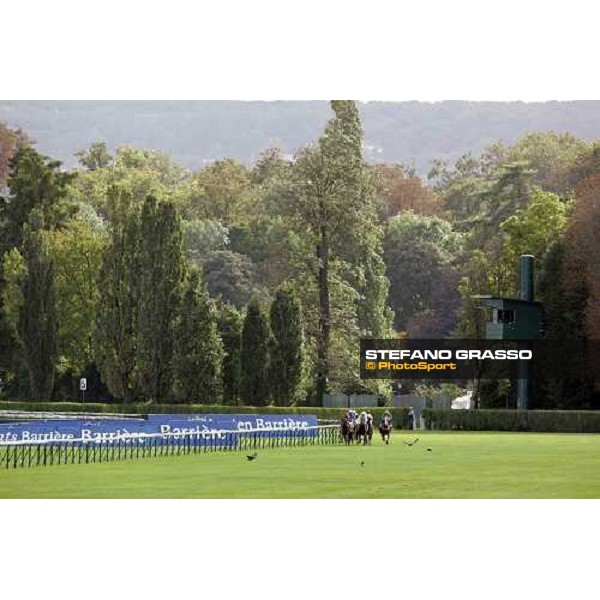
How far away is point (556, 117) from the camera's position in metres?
22.7

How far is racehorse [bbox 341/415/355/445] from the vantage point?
97.8 feet

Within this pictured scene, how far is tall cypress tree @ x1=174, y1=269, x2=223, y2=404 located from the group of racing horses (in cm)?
714

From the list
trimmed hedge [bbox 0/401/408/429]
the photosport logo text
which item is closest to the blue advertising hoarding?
trimmed hedge [bbox 0/401/408/429]

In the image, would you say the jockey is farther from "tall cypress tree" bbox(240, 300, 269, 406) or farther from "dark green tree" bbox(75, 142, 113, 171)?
"dark green tree" bbox(75, 142, 113, 171)

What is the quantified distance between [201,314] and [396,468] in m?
16.2

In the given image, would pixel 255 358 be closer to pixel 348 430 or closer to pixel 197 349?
pixel 197 349

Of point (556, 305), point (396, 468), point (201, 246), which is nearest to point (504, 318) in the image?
point (556, 305)

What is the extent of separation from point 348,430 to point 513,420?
4.14 meters

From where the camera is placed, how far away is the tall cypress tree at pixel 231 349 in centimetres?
3841

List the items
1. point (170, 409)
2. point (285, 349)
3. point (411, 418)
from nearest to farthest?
point (411, 418) → point (170, 409) → point (285, 349)

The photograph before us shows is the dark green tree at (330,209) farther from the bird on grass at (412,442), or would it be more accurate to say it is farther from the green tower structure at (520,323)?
the green tower structure at (520,323)

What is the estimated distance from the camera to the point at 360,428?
1172 inches

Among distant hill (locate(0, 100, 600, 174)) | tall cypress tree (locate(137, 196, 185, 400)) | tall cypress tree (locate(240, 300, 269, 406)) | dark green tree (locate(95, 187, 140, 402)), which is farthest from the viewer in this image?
tall cypress tree (locate(240, 300, 269, 406))

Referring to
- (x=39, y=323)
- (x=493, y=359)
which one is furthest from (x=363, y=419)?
(x=39, y=323)
